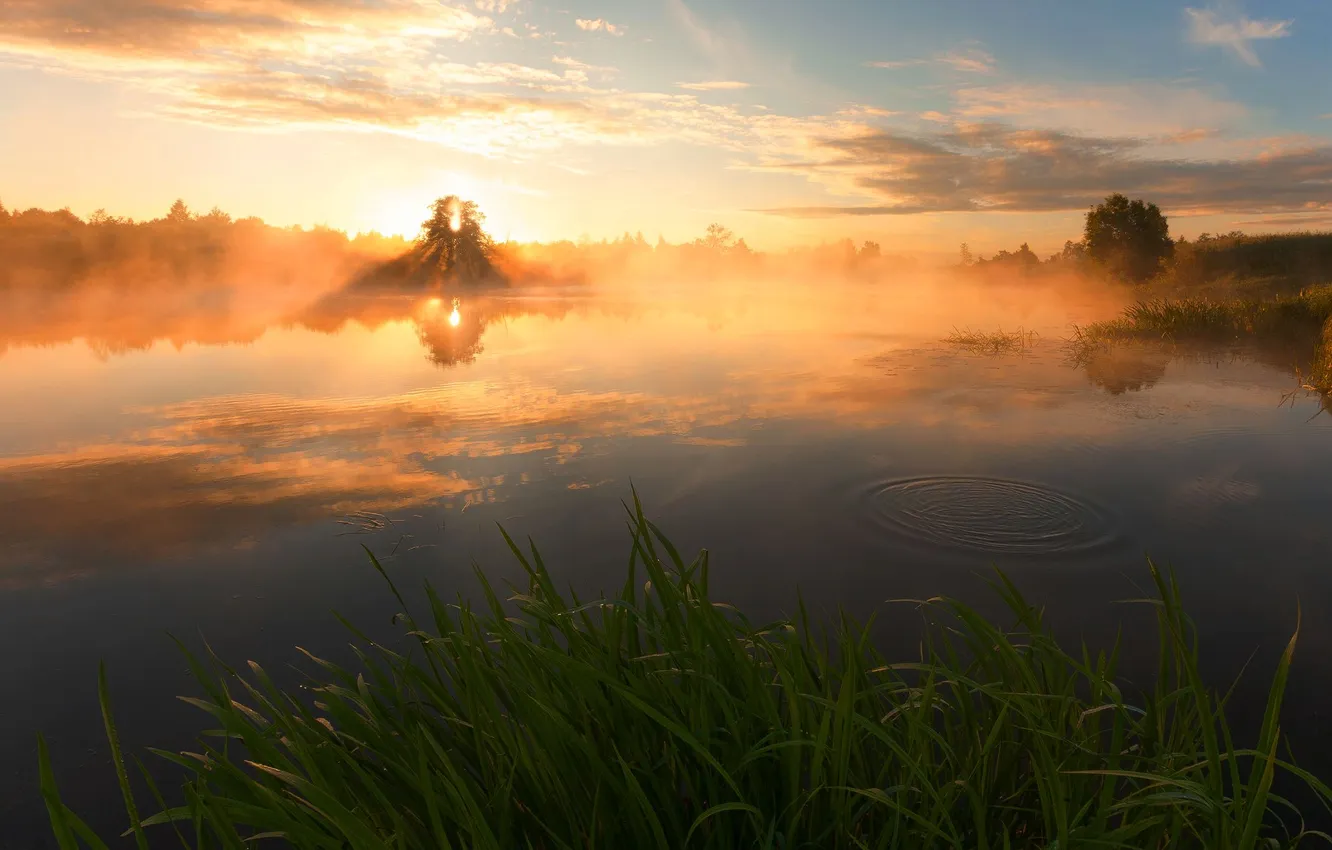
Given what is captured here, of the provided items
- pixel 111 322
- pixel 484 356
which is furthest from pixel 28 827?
pixel 111 322

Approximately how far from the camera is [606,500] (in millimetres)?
8578

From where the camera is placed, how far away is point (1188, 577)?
650cm

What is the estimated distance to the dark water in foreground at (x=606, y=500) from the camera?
18.5 ft

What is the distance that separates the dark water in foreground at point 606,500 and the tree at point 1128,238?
79.3ft

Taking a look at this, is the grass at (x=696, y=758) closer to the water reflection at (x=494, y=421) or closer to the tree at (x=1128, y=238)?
the water reflection at (x=494, y=421)

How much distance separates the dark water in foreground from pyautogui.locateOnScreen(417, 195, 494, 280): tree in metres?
51.2

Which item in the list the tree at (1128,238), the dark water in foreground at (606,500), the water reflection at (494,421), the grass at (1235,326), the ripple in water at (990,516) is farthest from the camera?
the tree at (1128,238)

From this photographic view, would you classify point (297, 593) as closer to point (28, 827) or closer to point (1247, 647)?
point (28, 827)

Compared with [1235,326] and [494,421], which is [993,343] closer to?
[1235,326]

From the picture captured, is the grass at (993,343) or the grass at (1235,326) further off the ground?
the grass at (1235,326)

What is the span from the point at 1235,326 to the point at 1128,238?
20.0 meters

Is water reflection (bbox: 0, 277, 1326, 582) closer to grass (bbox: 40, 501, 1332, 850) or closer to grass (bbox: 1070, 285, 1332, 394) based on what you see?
grass (bbox: 1070, 285, 1332, 394)

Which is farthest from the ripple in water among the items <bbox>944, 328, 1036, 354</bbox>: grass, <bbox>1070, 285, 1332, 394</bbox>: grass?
<bbox>944, 328, 1036, 354</bbox>: grass

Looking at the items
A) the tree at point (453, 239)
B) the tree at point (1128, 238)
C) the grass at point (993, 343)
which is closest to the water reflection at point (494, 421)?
the grass at point (993, 343)
